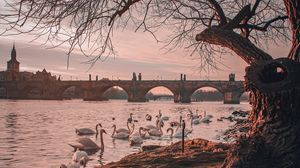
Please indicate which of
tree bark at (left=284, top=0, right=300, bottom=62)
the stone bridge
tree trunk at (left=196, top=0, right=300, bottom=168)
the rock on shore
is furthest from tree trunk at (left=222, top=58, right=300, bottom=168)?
the stone bridge

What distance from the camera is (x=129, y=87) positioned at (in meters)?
120

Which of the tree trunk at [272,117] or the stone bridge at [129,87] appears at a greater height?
the stone bridge at [129,87]

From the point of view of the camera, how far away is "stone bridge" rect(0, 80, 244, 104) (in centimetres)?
10896

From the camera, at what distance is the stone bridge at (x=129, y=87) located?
109 meters

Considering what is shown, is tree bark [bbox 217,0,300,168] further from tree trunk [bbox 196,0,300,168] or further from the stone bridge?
the stone bridge

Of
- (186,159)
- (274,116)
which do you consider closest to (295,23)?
(274,116)

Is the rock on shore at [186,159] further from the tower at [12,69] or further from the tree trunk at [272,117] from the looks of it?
the tower at [12,69]

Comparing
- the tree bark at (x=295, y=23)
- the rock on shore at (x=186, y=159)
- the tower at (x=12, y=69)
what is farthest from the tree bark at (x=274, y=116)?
the tower at (x=12, y=69)

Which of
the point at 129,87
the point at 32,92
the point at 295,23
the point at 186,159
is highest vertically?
the point at 129,87

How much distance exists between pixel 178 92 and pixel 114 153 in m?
97.2

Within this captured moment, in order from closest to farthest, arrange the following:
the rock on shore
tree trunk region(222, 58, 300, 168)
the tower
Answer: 1. tree trunk region(222, 58, 300, 168)
2. the rock on shore
3. the tower

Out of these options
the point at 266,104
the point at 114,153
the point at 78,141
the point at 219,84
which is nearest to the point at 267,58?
the point at 266,104

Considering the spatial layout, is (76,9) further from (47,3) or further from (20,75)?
(20,75)

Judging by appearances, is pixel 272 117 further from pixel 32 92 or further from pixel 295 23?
pixel 32 92
